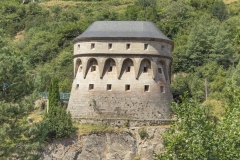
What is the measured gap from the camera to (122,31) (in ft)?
203

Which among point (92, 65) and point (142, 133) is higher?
point (92, 65)

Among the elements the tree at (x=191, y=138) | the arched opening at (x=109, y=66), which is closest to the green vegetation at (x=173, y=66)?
the tree at (x=191, y=138)

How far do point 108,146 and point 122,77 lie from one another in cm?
666

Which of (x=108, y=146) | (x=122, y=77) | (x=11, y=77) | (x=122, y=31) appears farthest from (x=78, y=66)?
(x=11, y=77)

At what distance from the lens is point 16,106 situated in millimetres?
38531

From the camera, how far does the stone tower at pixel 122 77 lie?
60.2m

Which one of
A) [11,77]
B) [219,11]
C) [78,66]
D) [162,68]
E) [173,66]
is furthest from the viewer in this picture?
[219,11]

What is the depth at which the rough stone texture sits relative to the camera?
191 feet

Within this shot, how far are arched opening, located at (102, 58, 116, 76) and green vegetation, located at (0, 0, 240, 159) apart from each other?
18.1ft

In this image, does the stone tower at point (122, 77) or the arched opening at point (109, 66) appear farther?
the arched opening at point (109, 66)

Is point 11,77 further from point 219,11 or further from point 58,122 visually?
point 219,11

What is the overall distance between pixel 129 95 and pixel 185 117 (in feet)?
87.9

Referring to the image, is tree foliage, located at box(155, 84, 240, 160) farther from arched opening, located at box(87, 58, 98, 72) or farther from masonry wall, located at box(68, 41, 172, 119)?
arched opening, located at box(87, 58, 98, 72)

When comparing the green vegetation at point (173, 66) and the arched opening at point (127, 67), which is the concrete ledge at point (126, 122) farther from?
the arched opening at point (127, 67)
